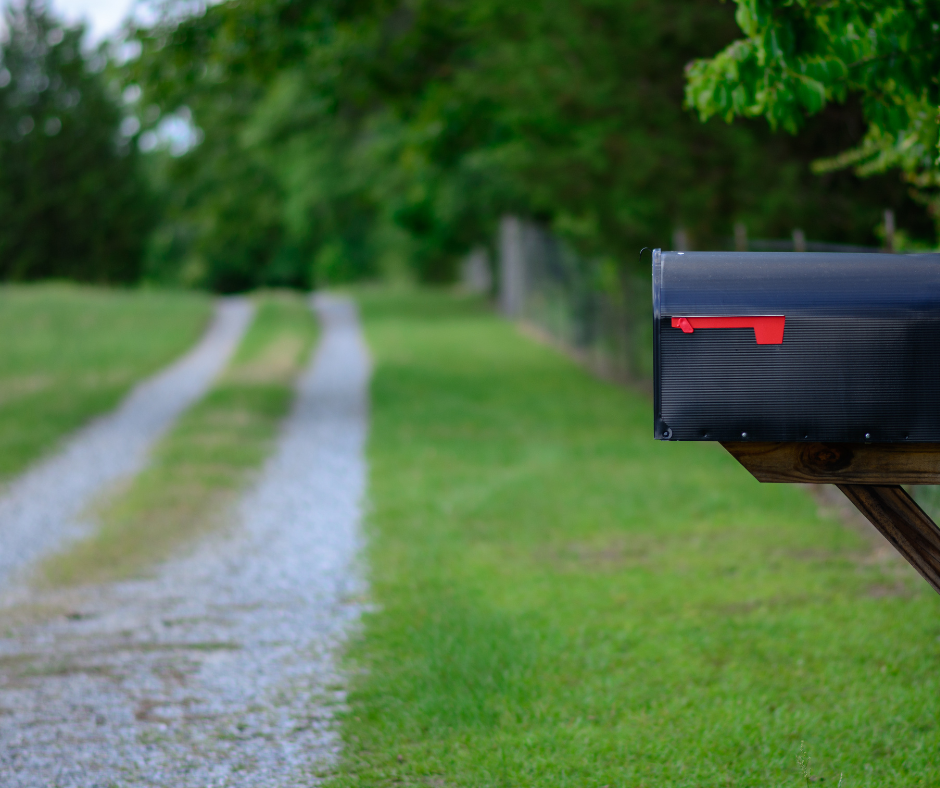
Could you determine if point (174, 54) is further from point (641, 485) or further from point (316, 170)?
point (316, 170)

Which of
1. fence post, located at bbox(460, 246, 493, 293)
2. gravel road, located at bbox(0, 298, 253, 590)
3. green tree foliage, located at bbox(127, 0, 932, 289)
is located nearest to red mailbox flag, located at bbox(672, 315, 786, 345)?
gravel road, located at bbox(0, 298, 253, 590)

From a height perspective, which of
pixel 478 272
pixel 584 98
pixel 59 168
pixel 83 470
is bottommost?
pixel 83 470

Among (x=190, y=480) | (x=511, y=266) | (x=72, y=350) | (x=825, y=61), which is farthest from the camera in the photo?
(x=511, y=266)

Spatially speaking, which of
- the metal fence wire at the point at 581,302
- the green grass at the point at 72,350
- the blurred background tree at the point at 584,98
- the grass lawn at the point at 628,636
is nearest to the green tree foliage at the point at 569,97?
the blurred background tree at the point at 584,98

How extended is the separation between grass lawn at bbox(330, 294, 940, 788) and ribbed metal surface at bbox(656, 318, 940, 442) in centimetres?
151

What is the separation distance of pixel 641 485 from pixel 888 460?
19.0 feet

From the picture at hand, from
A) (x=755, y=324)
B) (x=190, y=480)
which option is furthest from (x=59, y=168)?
(x=755, y=324)

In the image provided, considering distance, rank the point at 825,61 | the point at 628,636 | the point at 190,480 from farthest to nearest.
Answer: the point at 190,480
the point at 628,636
the point at 825,61

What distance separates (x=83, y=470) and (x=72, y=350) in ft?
35.5

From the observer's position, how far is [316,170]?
30016 mm

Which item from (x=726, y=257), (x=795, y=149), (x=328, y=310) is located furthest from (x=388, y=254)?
(x=726, y=257)

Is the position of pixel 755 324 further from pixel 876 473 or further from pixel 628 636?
pixel 628 636

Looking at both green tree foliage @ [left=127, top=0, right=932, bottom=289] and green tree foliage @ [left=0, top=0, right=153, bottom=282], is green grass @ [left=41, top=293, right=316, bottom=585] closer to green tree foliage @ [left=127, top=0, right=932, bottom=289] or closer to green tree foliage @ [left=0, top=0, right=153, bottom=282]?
green tree foliage @ [left=127, top=0, right=932, bottom=289]

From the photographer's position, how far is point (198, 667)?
17.3 ft
